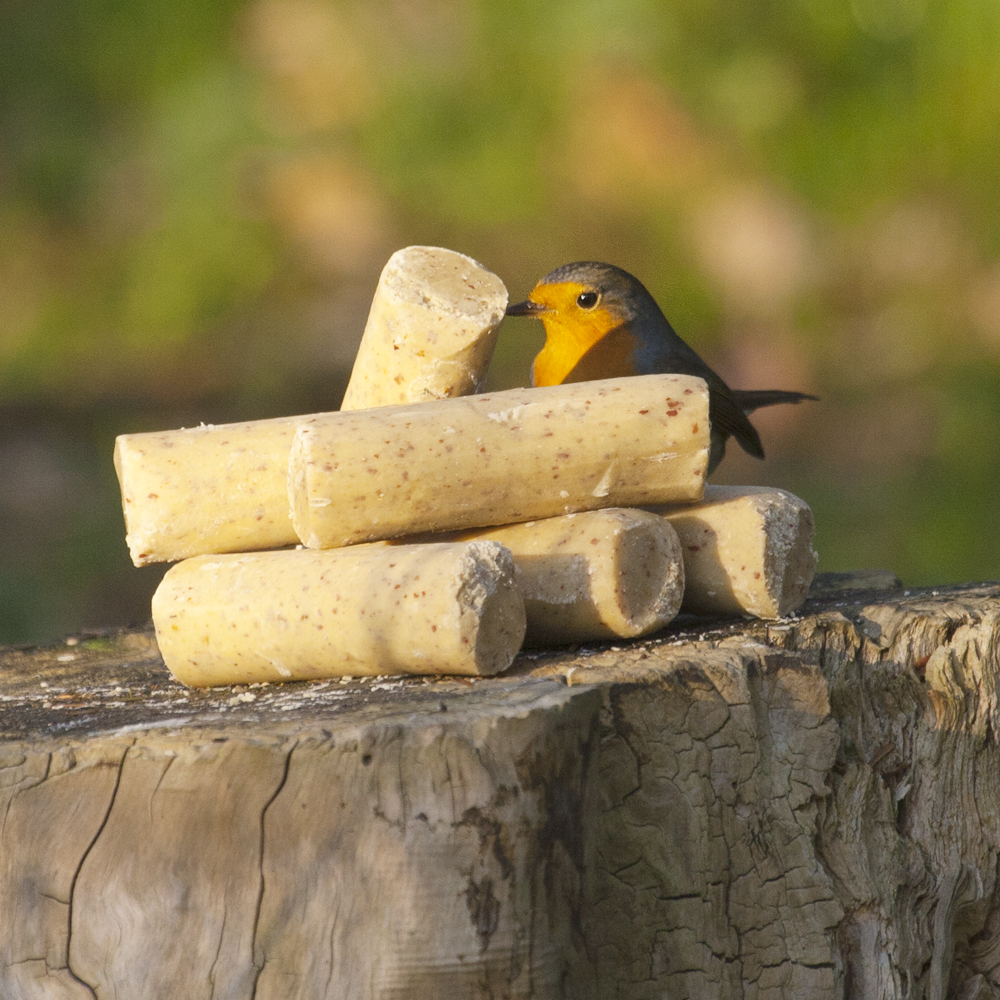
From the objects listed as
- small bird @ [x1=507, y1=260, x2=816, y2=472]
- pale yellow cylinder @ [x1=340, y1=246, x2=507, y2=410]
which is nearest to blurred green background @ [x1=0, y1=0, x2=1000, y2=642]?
small bird @ [x1=507, y1=260, x2=816, y2=472]

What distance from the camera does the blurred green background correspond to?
423 inches

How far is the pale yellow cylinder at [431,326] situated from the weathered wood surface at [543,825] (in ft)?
2.56

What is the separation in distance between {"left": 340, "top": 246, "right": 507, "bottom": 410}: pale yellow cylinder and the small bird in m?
1.07

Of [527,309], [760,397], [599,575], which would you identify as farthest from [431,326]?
[760,397]

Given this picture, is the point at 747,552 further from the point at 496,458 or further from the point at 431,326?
the point at 431,326

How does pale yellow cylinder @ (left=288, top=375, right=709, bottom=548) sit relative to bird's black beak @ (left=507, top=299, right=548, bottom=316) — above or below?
below

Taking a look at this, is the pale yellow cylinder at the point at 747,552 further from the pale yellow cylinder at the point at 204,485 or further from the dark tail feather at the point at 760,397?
the dark tail feather at the point at 760,397

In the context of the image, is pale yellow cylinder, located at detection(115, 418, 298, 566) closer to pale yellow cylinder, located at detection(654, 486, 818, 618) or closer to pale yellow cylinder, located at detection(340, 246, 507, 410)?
pale yellow cylinder, located at detection(340, 246, 507, 410)

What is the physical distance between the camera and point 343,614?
2.51 m

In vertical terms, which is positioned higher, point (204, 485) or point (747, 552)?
point (204, 485)

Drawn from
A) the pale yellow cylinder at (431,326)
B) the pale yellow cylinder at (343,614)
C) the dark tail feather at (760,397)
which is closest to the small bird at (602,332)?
the dark tail feather at (760,397)

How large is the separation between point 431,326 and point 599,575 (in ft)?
2.57

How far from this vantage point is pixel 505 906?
2080 mm

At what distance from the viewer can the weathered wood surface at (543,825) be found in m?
2.08
